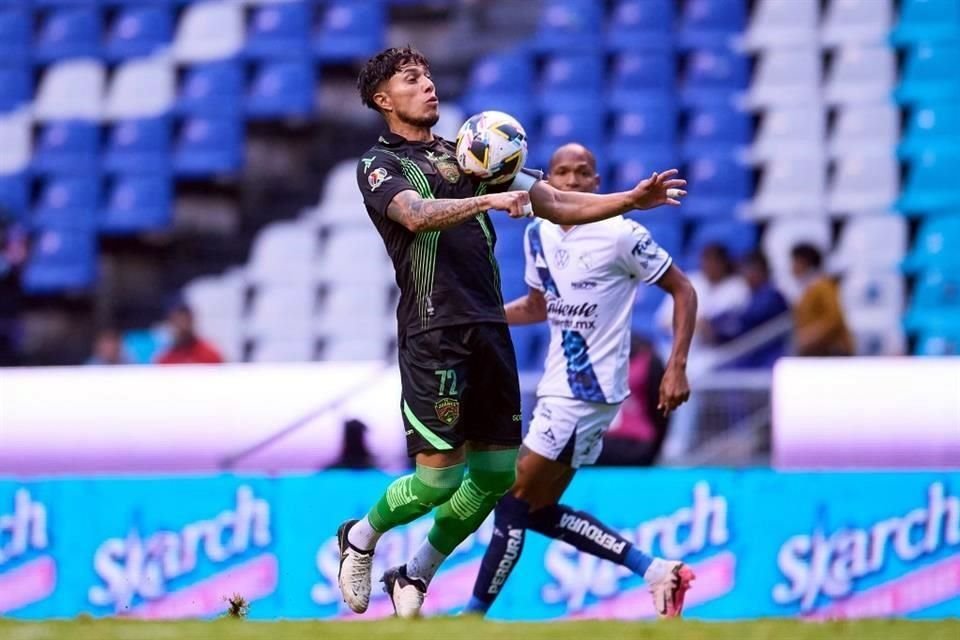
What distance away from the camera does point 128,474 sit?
1015cm

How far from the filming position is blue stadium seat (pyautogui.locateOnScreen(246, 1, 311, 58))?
15375 millimetres

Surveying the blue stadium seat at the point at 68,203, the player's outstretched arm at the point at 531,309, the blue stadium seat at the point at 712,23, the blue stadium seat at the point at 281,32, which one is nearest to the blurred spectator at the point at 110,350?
the blue stadium seat at the point at 68,203

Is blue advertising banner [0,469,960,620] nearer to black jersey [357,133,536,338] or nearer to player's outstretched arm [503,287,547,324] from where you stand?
player's outstretched arm [503,287,547,324]

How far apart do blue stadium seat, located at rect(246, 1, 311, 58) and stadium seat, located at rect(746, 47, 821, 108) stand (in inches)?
174

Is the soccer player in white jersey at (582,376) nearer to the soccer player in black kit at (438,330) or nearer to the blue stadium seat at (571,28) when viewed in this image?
the soccer player in black kit at (438,330)

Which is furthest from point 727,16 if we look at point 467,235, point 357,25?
point 467,235

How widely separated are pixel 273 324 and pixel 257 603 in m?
4.95

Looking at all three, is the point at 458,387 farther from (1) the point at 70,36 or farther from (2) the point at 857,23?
(1) the point at 70,36

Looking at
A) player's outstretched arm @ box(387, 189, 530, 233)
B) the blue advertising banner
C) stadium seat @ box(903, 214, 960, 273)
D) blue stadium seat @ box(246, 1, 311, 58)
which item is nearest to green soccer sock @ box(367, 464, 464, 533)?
player's outstretched arm @ box(387, 189, 530, 233)

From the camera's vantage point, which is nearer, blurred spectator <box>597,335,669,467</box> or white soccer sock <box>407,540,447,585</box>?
white soccer sock <box>407,540,447,585</box>

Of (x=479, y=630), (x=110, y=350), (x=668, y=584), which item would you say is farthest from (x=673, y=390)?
(x=110, y=350)

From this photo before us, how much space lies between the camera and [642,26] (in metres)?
14.4

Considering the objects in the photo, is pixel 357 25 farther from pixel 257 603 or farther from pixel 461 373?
pixel 461 373

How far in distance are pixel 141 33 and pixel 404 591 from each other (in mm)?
10946
